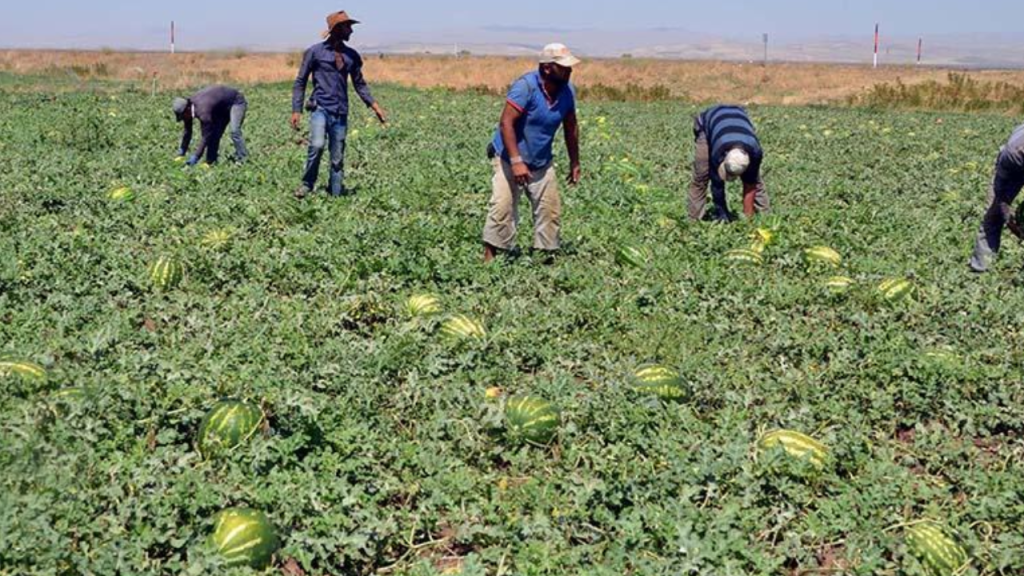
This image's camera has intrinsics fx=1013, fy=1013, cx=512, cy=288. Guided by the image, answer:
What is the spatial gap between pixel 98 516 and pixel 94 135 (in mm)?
13304

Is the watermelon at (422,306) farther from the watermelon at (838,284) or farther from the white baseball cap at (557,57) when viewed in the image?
the watermelon at (838,284)

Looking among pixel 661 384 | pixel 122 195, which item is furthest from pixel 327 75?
pixel 661 384

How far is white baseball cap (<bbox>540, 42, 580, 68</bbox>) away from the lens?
7.29 m

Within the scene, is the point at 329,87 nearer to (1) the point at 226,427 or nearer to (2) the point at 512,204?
(2) the point at 512,204

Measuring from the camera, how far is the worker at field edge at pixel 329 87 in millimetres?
10219

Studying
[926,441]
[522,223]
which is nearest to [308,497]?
[926,441]

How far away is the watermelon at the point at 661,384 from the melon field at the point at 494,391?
0.7 inches

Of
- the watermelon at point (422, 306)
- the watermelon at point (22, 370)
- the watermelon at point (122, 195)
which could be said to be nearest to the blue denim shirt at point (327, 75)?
the watermelon at point (122, 195)

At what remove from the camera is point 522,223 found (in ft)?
30.9

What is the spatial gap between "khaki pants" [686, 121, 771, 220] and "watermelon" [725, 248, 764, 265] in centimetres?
155

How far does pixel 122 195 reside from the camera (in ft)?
33.8

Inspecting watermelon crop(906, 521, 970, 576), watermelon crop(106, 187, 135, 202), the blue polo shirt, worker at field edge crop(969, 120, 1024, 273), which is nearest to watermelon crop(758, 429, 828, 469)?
watermelon crop(906, 521, 970, 576)

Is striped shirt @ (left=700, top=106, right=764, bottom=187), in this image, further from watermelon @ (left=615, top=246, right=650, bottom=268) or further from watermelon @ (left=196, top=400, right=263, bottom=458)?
watermelon @ (left=196, top=400, right=263, bottom=458)

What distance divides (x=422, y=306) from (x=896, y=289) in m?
3.39
